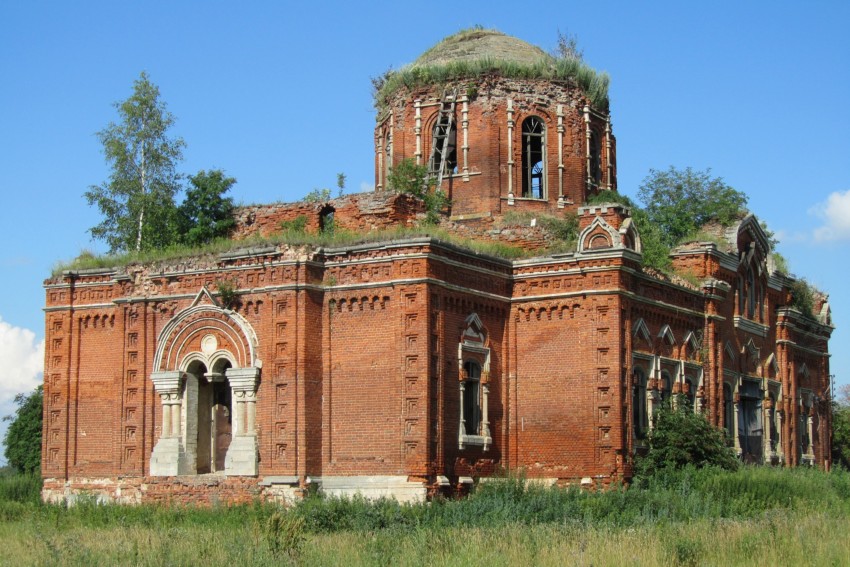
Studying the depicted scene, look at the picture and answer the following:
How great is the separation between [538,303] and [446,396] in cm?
324

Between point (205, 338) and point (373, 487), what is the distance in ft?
16.1

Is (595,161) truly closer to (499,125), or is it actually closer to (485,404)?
(499,125)

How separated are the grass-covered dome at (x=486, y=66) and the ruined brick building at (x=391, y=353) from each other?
595mm

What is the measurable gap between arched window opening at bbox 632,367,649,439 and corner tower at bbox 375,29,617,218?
17.5 ft

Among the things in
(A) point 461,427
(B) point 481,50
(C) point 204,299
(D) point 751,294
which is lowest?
(A) point 461,427

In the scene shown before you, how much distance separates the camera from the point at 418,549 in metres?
17.5

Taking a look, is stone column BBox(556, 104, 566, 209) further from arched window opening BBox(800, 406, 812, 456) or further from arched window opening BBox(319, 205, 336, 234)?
arched window opening BBox(800, 406, 812, 456)

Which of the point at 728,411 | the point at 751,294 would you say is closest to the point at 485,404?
the point at 728,411

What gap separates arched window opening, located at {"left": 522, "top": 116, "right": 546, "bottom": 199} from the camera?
104 ft

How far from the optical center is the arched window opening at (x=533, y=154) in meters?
31.6

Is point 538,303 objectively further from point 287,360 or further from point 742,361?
point 742,361

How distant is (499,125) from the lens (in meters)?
31.3

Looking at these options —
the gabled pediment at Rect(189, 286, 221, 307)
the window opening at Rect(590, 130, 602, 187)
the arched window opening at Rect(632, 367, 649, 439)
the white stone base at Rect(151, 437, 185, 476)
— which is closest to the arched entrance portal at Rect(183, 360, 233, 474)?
the white stone base at Rect(151, 437, 185, 476)

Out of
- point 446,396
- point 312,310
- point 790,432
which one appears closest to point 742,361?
point 790,432
